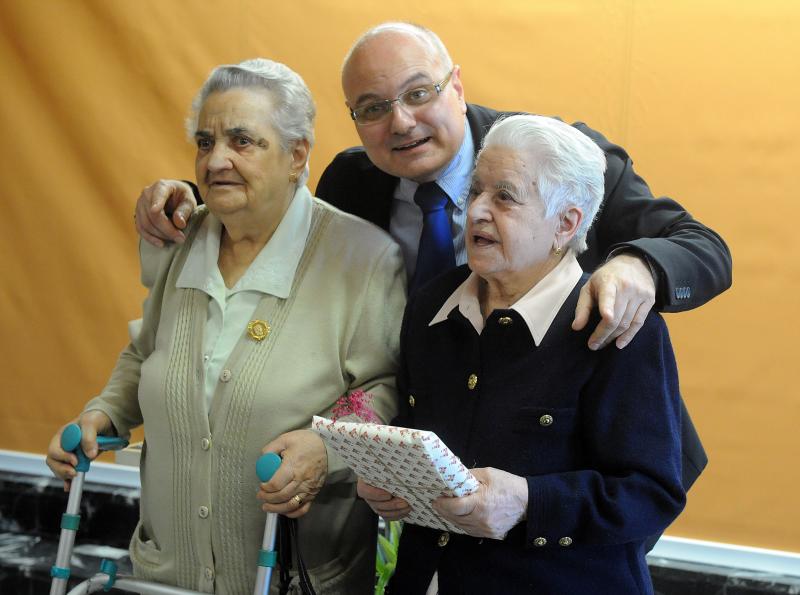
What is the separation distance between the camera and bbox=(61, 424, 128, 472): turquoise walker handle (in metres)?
2.19

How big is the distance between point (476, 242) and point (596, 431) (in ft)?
1.38

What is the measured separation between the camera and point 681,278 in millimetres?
1827

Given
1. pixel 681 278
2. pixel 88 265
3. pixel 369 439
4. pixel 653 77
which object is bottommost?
pixel 88 265

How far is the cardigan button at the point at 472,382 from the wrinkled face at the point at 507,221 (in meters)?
0.20

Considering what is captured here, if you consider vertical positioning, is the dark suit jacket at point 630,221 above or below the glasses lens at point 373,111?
below

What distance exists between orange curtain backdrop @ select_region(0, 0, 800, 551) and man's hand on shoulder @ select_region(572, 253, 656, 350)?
152 cm

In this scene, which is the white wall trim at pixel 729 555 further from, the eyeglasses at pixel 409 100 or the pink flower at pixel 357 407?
the eyeglasses at pixel 409 100

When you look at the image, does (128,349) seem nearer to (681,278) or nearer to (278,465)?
(278,465)

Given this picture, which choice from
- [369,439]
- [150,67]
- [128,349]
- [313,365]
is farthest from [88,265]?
[369,439]

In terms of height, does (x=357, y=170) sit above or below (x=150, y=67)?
below

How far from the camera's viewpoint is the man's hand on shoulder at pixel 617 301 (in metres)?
1.65

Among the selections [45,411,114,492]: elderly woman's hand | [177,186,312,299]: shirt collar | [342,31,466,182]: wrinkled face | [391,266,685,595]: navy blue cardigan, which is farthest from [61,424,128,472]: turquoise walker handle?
[342,31,466,182]: wrinkled face

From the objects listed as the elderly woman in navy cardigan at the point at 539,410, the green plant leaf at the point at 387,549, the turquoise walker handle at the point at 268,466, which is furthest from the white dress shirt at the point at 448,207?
the green plant leaf at the point at 387,549

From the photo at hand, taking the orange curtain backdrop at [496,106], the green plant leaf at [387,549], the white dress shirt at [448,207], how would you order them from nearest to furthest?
the white dress shirt at [448,207] → the green plant leaf at [387,549] → the orange curtain backdrop at [496,106]
